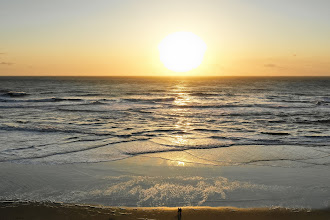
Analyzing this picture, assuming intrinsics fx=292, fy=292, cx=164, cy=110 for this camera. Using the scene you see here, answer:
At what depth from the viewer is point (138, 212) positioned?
6074 millimetres

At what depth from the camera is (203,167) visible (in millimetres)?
9391

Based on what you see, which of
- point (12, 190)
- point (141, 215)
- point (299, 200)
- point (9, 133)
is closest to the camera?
point (141, 215)

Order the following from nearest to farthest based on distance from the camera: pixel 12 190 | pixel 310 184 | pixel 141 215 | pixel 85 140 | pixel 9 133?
Answer: 1. pixel 141 215
2. pixel 12 190
3. pixel 310 184
4. pixel 85 140
5. pixel 9 133

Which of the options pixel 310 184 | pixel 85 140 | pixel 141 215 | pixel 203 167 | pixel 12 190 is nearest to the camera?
pixel 141 215

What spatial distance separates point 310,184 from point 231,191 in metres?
2.32

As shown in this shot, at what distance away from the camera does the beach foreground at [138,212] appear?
5.90 m

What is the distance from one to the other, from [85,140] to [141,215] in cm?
857

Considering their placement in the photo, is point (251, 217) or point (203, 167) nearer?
point (251, 217)

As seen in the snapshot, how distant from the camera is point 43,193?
7062 millimetres

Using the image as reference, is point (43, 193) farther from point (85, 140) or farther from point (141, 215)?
point (85, 140)

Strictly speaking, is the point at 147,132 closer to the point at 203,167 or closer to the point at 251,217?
the point at 203,167

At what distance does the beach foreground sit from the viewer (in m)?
5.90

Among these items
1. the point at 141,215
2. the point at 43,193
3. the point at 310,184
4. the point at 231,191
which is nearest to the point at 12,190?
the point at 43,193

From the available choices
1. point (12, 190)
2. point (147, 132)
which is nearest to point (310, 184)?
point (12, 190)
